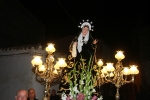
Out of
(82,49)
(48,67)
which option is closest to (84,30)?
(82,49)

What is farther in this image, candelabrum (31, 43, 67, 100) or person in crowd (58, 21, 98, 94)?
person in crowd (58, 21, 98, 94)

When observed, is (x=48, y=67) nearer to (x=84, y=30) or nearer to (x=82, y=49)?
(x=82, y=49)

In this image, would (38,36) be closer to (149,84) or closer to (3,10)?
(3,10)

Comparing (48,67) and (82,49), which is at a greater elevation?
(82,49)

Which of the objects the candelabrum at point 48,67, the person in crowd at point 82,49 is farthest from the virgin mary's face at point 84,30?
the candelabrum at point 48,67

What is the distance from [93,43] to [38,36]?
1286 centimetres

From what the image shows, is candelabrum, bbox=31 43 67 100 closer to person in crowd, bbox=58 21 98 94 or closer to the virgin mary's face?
person in crowd, bbox=58 21 98 94

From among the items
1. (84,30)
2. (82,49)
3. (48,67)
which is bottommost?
(48,67)

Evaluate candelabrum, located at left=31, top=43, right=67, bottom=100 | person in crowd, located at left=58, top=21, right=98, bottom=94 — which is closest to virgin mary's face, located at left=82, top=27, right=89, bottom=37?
person in crowd, located at left=58, top=21, right=98, bottom=94

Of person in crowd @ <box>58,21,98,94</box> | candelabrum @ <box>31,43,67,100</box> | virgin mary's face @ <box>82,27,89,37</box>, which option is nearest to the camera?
candelabrum @ <box>31,43,67,100</box>

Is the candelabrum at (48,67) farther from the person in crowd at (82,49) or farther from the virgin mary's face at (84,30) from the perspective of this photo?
the virgin mary's face at (84,30)

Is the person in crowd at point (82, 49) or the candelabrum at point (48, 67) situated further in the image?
the person in crowd at point (82, 49)

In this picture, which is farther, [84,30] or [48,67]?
[84,30]

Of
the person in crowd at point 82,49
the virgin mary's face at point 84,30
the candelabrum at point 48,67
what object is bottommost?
the candelabrum at point 48,67
